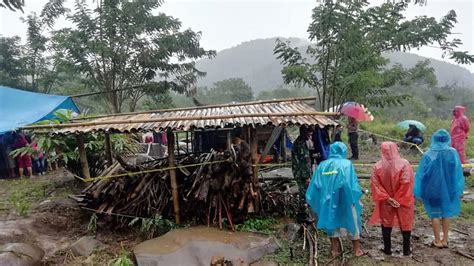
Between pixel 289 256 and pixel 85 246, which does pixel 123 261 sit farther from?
pixel 289 256

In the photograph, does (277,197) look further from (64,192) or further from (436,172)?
(64,192)

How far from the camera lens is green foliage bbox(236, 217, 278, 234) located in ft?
18.3

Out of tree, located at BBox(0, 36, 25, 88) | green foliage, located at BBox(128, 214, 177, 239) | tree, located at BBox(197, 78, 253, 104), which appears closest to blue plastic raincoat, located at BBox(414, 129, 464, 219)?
green foliage, located at BBox(128, 214, 177, 239)

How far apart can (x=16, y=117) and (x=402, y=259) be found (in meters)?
11.4

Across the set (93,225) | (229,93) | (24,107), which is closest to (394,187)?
(93,225)

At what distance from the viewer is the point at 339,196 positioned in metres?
4.38

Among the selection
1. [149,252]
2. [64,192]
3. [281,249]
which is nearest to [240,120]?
[281,249]

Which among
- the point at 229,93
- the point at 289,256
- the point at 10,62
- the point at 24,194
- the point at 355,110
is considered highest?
the point at 10,62

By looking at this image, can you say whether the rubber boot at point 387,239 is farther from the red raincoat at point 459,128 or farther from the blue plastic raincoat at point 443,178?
the red raincoat at point 459,128

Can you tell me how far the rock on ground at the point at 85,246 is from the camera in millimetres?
5301

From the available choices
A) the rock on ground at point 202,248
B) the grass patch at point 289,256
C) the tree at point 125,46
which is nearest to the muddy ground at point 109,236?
the grass patch at point 289,256

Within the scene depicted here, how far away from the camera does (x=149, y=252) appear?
15.8 ft

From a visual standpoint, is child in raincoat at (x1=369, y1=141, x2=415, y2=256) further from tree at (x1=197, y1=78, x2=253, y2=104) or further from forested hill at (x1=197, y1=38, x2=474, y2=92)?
forested hill at (x1=197, y1=38, x2=474, y2=92)

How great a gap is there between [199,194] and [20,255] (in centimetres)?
268
